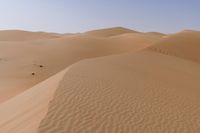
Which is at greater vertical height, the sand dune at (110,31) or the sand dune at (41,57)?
the sand dune at (41,57)

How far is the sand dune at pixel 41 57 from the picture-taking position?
14.6 m

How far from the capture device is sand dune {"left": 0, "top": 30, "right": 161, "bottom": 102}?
1456 centimetres

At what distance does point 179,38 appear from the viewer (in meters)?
22.7

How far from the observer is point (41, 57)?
20594 mm

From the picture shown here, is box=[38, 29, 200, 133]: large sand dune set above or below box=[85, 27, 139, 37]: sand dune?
above

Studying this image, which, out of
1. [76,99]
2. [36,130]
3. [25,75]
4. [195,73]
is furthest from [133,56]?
[36,130]

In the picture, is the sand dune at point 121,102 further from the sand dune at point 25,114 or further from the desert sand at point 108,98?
the sand dune at point 25,114

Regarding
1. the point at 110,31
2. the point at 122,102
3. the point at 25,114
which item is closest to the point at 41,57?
the point at 122,102

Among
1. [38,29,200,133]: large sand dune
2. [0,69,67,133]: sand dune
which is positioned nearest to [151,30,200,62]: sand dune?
[38,29,200,133]: large sand dune

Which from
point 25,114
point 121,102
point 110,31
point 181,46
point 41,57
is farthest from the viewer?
point 110,31

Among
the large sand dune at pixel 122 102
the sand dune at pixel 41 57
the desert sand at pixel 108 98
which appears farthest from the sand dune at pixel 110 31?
the large sand dune at pixel 122 102

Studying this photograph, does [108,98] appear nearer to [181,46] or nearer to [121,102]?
[121,102]

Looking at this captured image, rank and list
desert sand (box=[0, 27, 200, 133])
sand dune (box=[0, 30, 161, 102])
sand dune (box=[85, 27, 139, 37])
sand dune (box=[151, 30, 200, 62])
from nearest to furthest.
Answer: desert sand (box=[0, 27, 200, 133]), sand dune (box=[0, 30, 161, 102]), sand dune (box=[151, 30, 200, 62]), sand dune (box=[85, 27, 139, 37])

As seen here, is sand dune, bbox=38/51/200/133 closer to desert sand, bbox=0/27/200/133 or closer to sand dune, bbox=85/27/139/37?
desert sand, bbox=0/27/200/133
